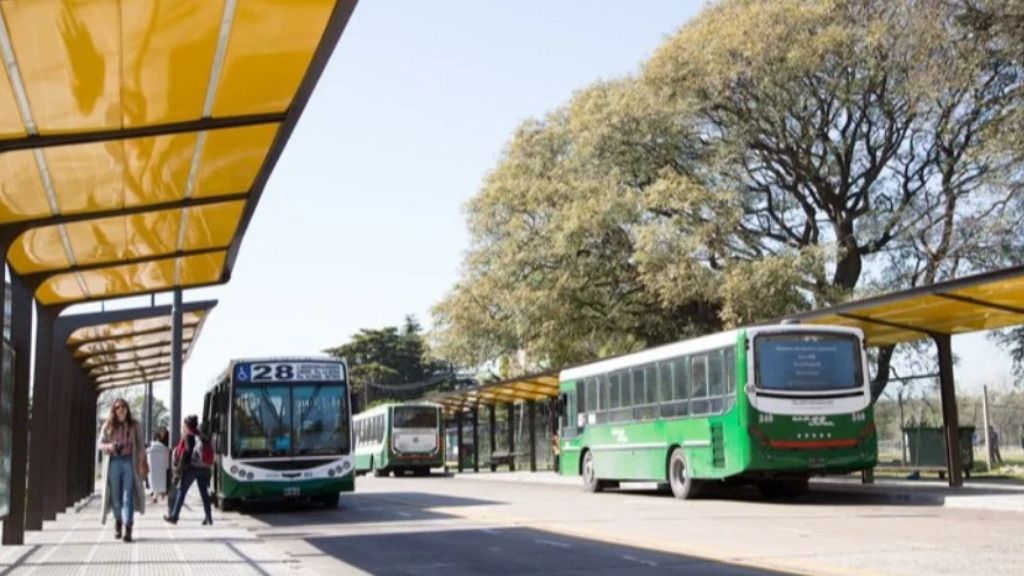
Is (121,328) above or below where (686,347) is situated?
above

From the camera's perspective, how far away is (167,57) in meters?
9.34

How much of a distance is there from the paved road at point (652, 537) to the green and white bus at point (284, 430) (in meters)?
0.69

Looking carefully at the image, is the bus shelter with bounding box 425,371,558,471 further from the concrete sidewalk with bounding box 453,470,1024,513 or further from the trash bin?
the trash bin

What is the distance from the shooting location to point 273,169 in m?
12.9

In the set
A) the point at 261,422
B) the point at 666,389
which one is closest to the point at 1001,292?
the point at 666,389

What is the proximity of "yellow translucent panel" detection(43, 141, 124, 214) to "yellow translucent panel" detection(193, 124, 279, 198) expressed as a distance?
0.84m

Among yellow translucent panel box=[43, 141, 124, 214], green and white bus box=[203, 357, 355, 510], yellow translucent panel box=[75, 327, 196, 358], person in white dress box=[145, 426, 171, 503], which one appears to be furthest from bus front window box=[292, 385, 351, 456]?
yellow translucent panel box=[43, 141, 124, 214]

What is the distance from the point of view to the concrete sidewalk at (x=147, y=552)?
1197 cm

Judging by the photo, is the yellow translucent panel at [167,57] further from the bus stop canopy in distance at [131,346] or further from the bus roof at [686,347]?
the bus roof at [686,347]

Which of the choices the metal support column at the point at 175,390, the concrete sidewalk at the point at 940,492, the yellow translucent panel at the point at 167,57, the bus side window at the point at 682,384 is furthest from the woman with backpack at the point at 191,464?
the concrete sidewalk at the point at 940,492

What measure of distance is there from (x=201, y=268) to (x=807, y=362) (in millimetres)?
10685

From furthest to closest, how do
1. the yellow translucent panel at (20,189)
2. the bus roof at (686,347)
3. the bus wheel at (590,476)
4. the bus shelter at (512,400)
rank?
the bus shelter at (512,400) → the bus wheel at (590,476) → the bus roof at (686,347) → the yellow translucent panel at (20,189)

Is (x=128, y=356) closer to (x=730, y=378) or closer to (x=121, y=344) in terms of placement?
(x=121, y=344)

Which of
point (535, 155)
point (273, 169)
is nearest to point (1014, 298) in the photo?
point (273, 169)
